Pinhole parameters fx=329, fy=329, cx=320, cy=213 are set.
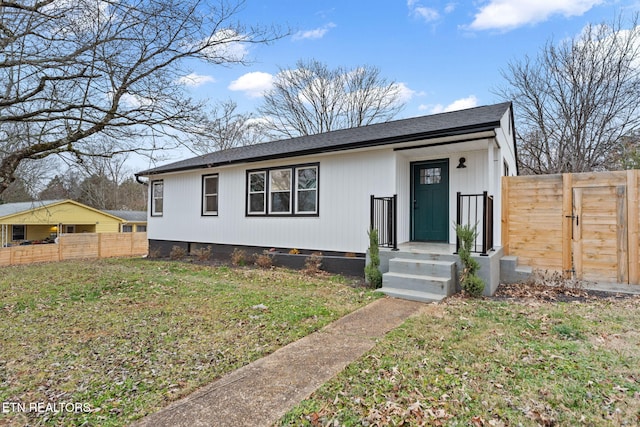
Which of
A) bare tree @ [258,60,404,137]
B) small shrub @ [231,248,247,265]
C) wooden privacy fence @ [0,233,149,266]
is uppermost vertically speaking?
bare tree @ [258,60,404,137]

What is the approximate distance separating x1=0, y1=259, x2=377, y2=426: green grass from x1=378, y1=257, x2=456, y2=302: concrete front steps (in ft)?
1.51

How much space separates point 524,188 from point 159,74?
23.3 feet

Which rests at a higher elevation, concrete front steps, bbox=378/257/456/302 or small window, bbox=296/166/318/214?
small window, bbox=296/166/318/214

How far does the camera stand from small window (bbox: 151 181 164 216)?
1245 cm

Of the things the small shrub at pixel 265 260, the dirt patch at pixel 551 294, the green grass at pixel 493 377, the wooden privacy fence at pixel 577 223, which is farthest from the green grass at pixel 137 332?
the wooden privacy fence at pixel 577 223

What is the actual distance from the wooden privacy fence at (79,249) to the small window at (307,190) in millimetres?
13256

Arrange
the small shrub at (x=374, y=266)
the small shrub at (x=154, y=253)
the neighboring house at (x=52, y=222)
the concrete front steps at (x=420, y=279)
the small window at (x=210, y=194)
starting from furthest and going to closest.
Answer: the neighboring house at (x=52, y=222), the small shrub at (x=154, y=253), the small window at (x=210, y=194), the small shrub at (x=374, y=266), the concrete front steps at (x=420, y=279)

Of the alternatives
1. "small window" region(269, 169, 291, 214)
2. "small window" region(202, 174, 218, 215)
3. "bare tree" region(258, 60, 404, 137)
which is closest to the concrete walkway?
"small window" region(269, 169, 291, 214)

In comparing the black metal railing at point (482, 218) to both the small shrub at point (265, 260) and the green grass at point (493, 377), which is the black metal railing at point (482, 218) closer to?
the green grass at point (493, 377)

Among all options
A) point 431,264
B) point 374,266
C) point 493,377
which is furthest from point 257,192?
point 493,377

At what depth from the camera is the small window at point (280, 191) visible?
895 centimetres

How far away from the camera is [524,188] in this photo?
6.62m

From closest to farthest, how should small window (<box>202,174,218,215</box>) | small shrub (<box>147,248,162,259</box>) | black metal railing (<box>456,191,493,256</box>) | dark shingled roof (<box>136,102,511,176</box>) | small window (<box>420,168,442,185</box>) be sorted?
black metal railing (<box>456,191,493,256</box>) < dark shingled roof (<box>136,102,511,176</box>) < small window (<box>420,168,442,185</box>) < small window (<box>202,174,218,215</box>) < small shrub (<box>147,248,162,259</box>)

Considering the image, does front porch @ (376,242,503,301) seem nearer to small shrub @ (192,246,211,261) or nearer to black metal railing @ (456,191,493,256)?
black metal railing @ (456,191,493,256)
